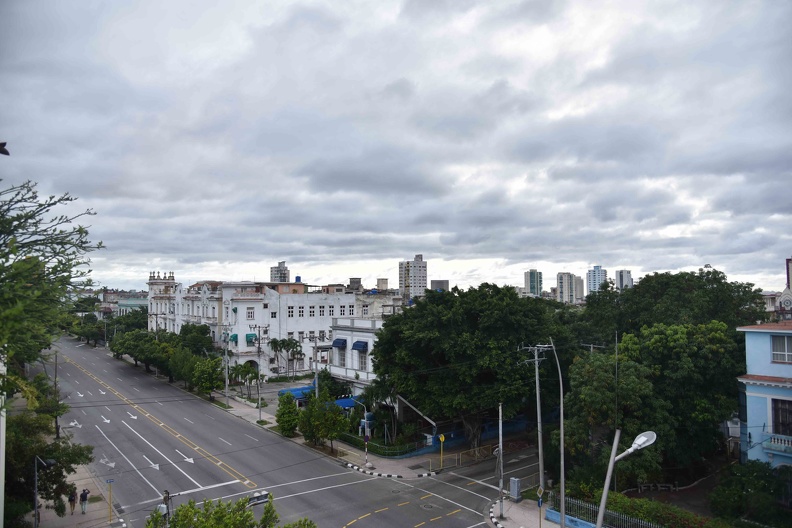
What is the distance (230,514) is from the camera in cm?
1196

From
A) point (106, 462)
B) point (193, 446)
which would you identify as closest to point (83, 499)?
point (106, 462)

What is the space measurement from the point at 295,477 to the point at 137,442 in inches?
579

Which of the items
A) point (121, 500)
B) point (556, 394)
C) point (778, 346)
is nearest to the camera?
point (778, 346)

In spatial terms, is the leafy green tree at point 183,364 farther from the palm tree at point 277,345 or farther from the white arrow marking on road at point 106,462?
the white arrow marking on road at point 106,462

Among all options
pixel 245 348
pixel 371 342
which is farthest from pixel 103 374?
pixel 371 342

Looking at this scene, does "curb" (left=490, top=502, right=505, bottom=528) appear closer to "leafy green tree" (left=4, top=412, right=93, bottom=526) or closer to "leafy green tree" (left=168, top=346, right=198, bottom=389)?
"leafy green tree" (left=4, top=412, right=93, bottom=526)

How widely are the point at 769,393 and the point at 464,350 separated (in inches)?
615

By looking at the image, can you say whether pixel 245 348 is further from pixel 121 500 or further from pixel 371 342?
pixel 121 500

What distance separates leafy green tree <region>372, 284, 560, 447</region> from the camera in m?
31.9

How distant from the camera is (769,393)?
81.7ft

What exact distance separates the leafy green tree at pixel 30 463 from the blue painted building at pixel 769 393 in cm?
3234

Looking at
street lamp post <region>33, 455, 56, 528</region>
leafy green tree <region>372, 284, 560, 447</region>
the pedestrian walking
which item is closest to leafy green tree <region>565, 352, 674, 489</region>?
leafy green tree <region>372, 284, 560, 447</region>

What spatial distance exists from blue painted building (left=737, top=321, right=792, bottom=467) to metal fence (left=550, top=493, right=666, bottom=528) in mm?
7705

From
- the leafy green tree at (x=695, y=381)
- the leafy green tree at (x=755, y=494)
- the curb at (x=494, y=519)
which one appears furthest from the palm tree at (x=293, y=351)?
the leafy green tree at (x=755, y=494)
